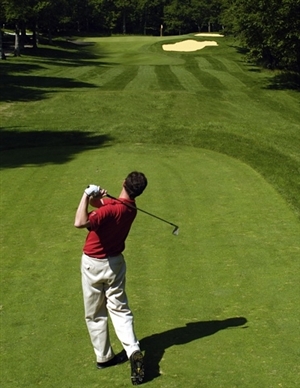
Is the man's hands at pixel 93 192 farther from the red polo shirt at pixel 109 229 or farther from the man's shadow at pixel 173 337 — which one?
the man's shadow at pixel 173 337

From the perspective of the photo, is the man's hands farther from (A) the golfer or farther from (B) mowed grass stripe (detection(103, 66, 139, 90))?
(B) mowed grass stripe (detection(103, 66, 139, 90))

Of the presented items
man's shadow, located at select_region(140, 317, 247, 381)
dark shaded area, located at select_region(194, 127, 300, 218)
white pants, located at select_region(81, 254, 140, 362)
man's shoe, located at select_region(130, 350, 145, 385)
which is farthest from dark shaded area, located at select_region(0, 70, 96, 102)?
man's shoe, located at select_region(130, 350, 145, 385)

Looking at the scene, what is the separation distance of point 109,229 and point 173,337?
1.74m

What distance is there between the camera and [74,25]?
121 meters

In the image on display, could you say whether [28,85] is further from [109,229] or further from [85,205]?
[85,205]

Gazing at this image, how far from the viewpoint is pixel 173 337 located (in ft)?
25.2

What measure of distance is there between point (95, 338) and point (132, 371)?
1.99 ft

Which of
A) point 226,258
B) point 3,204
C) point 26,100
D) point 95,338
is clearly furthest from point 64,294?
point 26,100

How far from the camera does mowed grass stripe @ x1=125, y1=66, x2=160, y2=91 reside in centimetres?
3409

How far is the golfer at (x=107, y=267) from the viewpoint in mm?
6590

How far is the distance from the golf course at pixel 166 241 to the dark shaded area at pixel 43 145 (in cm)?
7

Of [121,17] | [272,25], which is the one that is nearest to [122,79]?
[272,25]

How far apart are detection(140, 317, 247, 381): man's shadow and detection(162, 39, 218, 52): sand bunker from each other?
59.7 m

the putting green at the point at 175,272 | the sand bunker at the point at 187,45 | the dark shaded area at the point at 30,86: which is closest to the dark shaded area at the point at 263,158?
the putting green at the point at 175,272
